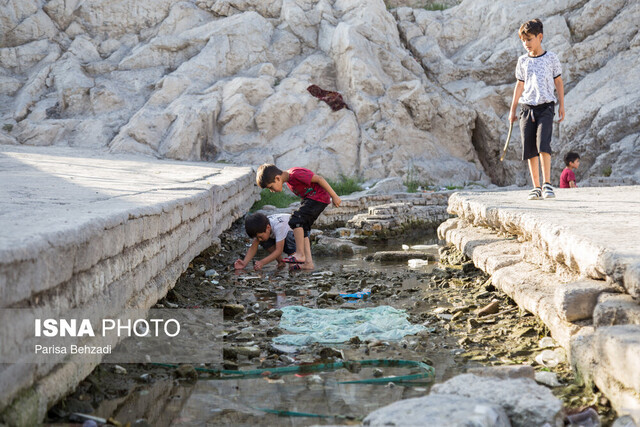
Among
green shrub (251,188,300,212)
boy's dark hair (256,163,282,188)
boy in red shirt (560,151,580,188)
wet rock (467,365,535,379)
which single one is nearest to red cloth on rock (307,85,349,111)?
green shrub (251,188,300,212)

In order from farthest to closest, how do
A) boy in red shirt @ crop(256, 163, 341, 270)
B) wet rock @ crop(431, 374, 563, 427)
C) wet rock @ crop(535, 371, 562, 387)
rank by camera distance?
boy in red shirt @ crop(256, 163, 341, 270), wet rock @ crop(535, 371, 562, 387), wet rock @ crop(431, 374, 563, 427)


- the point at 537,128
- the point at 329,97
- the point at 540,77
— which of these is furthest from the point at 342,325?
the point at 329,97

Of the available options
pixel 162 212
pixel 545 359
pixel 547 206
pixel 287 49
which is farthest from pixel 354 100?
pixel 545 359

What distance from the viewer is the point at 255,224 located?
21.9 ft

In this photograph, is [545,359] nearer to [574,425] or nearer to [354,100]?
[574,425]

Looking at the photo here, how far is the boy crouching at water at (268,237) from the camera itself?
6.64 m

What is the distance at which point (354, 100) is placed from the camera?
1933cm

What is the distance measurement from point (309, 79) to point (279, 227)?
1378 cm

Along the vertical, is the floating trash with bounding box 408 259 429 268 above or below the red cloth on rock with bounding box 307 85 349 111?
below

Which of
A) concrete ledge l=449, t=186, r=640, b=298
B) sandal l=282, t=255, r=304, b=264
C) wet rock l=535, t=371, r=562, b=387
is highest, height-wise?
concrete ledge l=449, t=186, r=640, b=298

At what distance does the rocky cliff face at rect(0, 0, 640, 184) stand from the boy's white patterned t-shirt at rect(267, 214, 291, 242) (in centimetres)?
1079

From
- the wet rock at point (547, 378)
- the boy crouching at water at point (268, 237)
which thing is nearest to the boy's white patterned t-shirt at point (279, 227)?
the boy crouching at water at point (268, 237)

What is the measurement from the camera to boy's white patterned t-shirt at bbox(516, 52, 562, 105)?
636cm

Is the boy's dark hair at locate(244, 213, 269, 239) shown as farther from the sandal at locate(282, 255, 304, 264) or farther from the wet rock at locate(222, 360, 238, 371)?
the wet rock at locate(222, 360, 238, 371)
